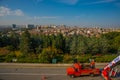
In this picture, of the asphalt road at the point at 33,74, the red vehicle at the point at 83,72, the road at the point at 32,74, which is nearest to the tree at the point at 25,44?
the road at the point at 32,74

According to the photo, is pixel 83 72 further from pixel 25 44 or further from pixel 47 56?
pixel 25 44

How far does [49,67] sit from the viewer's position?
73.8 feet

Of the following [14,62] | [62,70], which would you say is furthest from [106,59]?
[14,62]

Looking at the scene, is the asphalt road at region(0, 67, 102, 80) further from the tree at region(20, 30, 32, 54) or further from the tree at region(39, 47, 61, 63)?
the tree at region(20, 30, 32, 54)

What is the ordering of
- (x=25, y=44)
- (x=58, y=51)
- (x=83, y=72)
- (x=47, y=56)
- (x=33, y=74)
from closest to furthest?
(x=83, y=72), (x=33, y=74), (x=47, y=56), (x=58, y=51), (x=25, y=44)

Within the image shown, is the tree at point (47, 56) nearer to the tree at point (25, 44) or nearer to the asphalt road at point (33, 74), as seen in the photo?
the asphalt road at point (33, 74)

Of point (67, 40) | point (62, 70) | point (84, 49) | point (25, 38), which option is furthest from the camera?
point (67, 40)

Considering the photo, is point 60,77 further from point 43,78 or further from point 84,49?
point 84,49

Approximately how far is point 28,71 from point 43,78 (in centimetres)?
368

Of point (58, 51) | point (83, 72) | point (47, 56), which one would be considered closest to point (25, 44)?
point (58, 51)

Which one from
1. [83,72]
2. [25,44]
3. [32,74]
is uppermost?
[83,72]

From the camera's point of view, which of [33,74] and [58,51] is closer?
[33,74]

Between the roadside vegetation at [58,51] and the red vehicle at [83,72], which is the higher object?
the red vehicle at [83,72]

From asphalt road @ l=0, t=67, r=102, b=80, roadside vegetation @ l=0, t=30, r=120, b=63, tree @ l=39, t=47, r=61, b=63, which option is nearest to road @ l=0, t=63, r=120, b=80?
asphalt road @ l=0, t=67, r=102, b=80
